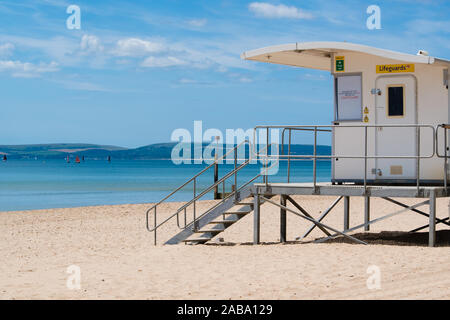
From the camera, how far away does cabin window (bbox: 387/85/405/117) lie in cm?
1384

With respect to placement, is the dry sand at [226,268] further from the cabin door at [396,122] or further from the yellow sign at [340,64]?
the yellow sign at [340,64]

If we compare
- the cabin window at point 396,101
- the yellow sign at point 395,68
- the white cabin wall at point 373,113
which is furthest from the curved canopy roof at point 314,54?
the cabin window at point 396,101

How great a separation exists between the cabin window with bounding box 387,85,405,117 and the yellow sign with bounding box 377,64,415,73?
311 millimetres

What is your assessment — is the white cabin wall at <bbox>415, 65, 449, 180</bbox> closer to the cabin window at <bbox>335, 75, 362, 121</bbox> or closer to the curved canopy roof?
the curved canopy roof

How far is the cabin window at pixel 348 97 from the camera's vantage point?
14188mm

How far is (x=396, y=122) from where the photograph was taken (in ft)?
45.6

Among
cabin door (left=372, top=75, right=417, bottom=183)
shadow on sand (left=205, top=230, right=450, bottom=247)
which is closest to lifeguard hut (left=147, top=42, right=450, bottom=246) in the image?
cabin door (left=372, top=75, right=417, bottom=183)

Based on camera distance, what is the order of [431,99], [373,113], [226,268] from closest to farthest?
[226,268] < [431,99] < [373,113]

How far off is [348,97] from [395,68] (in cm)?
108

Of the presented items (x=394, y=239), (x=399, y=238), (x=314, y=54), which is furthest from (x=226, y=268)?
(x=399, y=238)

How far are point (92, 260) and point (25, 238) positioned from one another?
18.6 ft

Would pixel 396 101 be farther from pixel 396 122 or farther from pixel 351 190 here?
pixel 351 190
